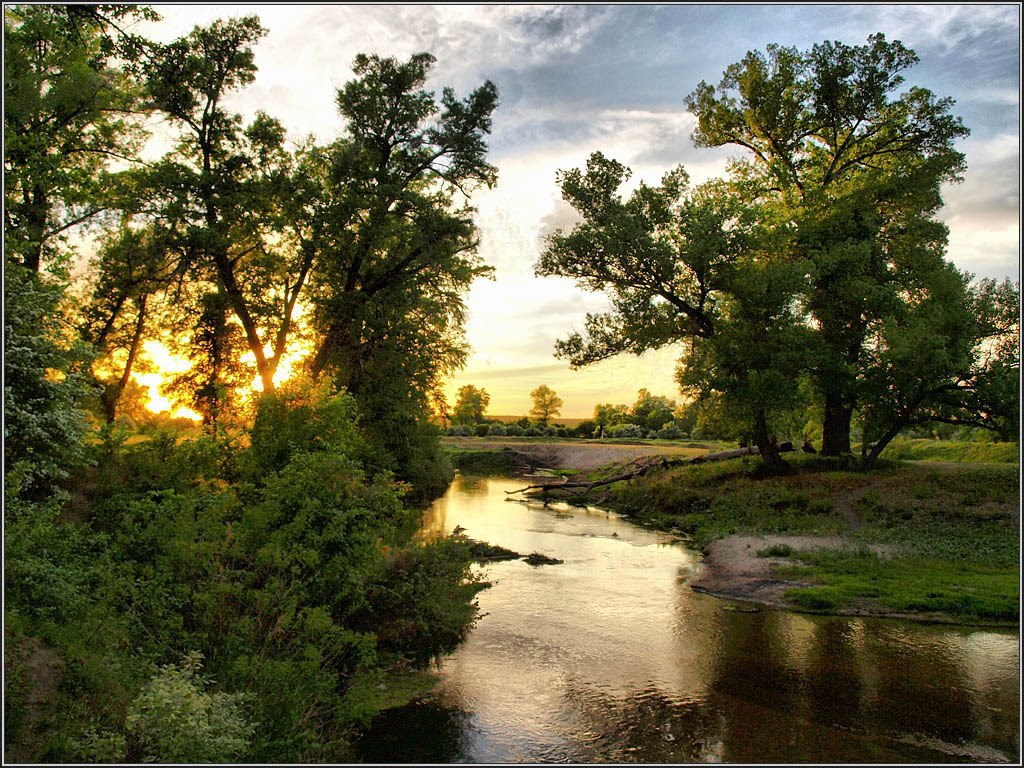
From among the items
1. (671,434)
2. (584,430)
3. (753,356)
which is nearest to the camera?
(753,356)

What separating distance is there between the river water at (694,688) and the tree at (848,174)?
19508 mm

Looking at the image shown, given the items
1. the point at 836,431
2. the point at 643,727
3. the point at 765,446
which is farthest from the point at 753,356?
the point at 643,727

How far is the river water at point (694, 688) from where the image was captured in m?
10.6

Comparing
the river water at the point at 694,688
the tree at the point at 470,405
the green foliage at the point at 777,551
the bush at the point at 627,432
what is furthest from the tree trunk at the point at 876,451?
the tree at the point at 470,405

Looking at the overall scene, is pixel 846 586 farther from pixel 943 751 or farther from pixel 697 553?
pixel 943 751

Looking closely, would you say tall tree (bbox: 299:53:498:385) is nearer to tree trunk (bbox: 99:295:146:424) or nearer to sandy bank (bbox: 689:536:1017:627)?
tree trunk (bbox: 99:295:146:424)

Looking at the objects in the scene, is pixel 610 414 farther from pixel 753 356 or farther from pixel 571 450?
pixel 753 356

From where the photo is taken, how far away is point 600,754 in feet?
34.1

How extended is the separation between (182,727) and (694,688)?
9.10 m

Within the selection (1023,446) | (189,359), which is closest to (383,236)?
(189,359)

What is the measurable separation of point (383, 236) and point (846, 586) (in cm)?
2263

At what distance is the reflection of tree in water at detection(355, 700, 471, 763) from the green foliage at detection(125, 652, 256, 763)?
2477 mm

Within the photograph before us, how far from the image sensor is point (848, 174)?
38312 millimetres

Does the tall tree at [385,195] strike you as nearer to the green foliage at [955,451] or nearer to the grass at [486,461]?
the green foliage at [955,451]
